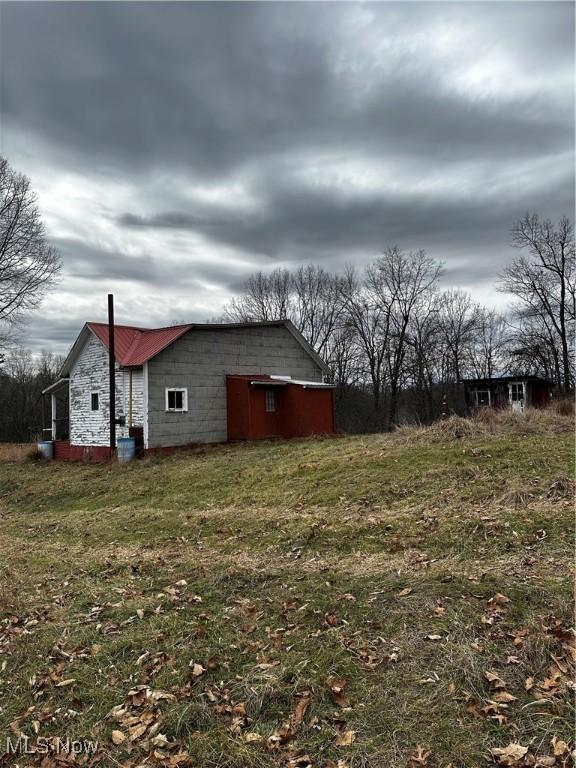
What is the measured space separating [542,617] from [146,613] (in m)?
3.67

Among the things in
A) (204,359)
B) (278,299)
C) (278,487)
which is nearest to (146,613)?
(278,487)

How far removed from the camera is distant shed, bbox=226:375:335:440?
1955 cm

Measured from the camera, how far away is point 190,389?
19.5 meters

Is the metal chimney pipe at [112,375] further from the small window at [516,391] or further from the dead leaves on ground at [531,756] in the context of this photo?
the small window at [516,391]

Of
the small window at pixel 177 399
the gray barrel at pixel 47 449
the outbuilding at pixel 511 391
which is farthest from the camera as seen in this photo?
the outbuilding at pixel 511 391

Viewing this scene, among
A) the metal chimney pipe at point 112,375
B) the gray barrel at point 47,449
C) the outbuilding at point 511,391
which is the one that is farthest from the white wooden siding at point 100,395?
the outbuilding at point 511,391

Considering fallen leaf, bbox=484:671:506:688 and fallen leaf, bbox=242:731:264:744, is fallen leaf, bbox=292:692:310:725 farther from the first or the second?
fallen leaf, bbox=484:671:506:688

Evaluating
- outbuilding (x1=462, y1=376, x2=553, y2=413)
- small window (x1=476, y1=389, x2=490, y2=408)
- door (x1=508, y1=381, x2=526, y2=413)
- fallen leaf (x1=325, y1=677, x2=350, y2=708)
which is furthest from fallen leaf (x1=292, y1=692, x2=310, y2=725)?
small window (x1=476, y1=389, x2=490, y2=408)

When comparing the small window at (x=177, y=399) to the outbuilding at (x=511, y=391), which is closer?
the small window at (x=177, y=399)

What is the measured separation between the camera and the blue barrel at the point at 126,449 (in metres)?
17.9

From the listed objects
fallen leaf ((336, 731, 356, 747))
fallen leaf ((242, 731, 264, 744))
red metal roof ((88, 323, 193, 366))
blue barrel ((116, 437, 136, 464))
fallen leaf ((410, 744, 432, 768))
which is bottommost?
fallen leaf ((242, 731, 264, 744))

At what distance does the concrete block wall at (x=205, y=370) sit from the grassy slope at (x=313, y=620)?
9.13 meters

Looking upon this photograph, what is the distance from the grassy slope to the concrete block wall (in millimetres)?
9132

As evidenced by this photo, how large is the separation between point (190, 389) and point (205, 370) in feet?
3.11
